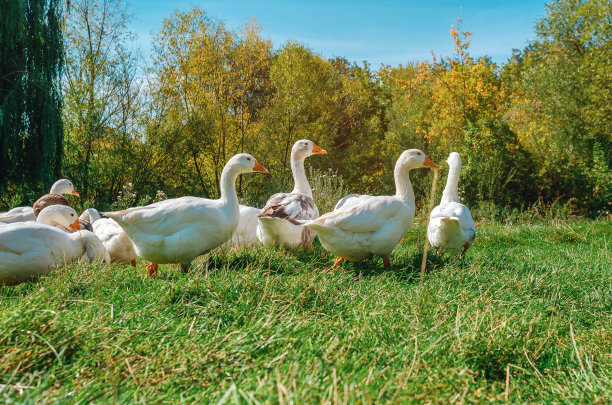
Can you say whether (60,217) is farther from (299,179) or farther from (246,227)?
(299,179)

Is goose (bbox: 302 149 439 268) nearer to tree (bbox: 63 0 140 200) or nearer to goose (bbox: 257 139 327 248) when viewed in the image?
goose (bbox: 257 139 327 248)

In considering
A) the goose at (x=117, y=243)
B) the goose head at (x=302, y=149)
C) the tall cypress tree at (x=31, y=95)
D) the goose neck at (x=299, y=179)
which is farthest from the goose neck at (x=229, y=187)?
the tall cypress tree at (x=31, y=95)

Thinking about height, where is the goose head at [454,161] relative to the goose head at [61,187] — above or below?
above

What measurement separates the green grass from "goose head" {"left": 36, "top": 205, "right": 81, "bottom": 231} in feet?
6.08

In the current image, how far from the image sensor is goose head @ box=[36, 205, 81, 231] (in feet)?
18.4

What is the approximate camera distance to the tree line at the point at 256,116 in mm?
14117

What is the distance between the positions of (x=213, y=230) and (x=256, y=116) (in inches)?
719

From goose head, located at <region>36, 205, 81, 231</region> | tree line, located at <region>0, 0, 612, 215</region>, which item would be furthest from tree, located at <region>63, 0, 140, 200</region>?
goose head, located at <region>36, 205, 81, 231</region>

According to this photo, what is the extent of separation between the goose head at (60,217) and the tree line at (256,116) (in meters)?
6.48

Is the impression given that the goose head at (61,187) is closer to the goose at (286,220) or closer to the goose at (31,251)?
the goose at (31,251)

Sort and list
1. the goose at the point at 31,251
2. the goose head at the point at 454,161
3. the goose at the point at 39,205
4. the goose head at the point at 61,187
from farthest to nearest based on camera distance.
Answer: the goose head at the point at 61,187
the goose head at the point at 454,161
the goose at the point at 39,205
the goose at the point at 31,251

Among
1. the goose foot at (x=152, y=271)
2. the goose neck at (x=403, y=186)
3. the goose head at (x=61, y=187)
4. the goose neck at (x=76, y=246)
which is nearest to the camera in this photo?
the goose foot at (x=152, y=271)

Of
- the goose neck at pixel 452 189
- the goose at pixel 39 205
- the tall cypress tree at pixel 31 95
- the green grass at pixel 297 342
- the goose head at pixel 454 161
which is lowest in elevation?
the green grass at pixel 297 342

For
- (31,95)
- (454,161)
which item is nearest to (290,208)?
(454,161)
